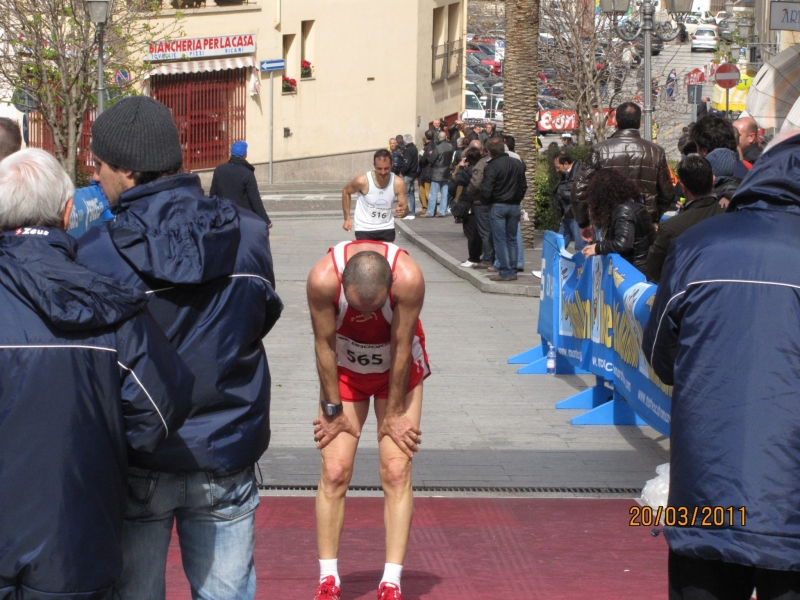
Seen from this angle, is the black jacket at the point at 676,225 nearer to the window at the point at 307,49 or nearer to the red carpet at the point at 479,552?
the red carpet at the point at 479,552

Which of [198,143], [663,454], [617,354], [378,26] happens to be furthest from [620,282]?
[378,26]

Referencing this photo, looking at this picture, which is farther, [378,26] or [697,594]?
[378,26]

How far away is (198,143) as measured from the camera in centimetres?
3438

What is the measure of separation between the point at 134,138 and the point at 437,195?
21809 mm

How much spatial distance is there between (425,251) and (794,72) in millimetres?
8837

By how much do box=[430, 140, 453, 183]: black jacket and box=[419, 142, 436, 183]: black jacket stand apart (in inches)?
6.3

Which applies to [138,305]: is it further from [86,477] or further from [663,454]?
[663,454]

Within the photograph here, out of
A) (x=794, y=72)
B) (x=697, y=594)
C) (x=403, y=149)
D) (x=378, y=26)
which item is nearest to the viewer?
(x=697, y=594)

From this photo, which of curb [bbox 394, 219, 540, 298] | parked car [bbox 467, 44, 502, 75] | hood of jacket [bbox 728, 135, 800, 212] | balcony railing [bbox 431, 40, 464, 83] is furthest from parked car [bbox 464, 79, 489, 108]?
hood of jacket [bbox 728, 135, 800, 212]

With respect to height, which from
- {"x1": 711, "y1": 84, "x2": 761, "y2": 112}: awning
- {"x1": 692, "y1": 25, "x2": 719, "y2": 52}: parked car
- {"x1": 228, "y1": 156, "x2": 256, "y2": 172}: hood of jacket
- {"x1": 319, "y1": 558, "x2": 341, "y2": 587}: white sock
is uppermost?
{"x1": 692, "y1": 25, "x2": 719, "y2": 52}: parked car

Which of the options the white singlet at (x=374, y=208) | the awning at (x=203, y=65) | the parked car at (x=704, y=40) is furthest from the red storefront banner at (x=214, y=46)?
the parked car at (x=704, y=40)

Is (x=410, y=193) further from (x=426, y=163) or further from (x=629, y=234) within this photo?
(x=629, y=234)

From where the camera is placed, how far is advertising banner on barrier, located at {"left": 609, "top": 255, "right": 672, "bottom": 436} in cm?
641

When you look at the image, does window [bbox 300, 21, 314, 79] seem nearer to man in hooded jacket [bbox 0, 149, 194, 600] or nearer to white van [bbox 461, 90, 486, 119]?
white van [bbox 461, 90, 486, 119]
